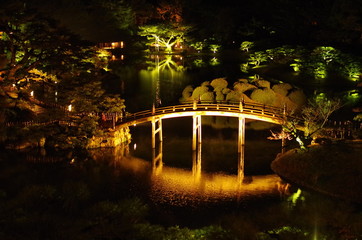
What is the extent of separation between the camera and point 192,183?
907 inches

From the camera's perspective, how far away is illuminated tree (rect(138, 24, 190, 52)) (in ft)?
212

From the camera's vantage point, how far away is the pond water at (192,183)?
691 inches

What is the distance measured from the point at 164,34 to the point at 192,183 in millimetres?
45536

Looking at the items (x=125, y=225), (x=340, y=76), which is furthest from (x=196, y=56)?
(x=125, y=225)

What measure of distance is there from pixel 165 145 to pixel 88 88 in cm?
604

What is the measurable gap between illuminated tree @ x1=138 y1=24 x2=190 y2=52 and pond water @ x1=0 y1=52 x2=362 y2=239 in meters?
32.7

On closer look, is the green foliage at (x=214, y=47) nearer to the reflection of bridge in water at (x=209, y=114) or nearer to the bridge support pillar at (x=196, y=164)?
the reflection of bridge in water at (x=209, y=114)

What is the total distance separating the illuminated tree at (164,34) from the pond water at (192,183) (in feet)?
107

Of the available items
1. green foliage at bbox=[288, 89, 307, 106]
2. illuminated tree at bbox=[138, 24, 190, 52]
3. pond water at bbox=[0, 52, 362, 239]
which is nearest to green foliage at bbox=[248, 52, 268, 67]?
illuminated tree at bbox=[138, 24, 190, 52]

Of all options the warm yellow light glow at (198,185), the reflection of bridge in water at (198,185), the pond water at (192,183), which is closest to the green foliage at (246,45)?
the pond water at (192,183)

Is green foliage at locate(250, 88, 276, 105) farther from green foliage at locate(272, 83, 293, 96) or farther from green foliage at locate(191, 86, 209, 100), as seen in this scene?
green foliage at locate(191, 86, 209, 100)

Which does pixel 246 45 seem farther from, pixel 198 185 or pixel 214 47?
pixel 198 185

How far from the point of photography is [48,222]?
11945mm

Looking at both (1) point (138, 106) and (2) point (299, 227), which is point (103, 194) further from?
(1) point (138, 106)
